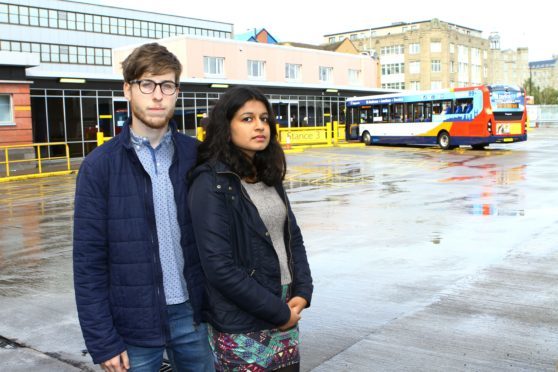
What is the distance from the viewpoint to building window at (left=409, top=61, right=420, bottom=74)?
3871 inches

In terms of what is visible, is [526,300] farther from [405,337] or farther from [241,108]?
[241,108]

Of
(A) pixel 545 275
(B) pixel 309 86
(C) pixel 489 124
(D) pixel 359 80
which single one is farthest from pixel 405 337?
(D) pixel 359 80

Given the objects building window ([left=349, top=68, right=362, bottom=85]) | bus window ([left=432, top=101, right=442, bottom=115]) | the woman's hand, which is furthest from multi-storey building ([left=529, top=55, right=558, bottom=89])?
the woman's hand

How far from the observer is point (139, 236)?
257 centimetres

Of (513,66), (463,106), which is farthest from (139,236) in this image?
(513,66)

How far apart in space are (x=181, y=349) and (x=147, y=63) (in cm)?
128

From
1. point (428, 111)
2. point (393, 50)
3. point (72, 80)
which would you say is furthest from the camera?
point (393, 50)

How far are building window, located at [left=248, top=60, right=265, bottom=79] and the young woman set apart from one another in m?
48.6

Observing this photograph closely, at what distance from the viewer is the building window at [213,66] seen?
158 ft

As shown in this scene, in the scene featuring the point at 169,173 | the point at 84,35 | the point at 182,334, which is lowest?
the point at 182,334

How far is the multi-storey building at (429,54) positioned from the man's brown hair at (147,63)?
98771mm

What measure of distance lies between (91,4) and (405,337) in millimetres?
76791

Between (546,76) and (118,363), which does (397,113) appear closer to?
(118,363)

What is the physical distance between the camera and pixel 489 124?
28.6 m
